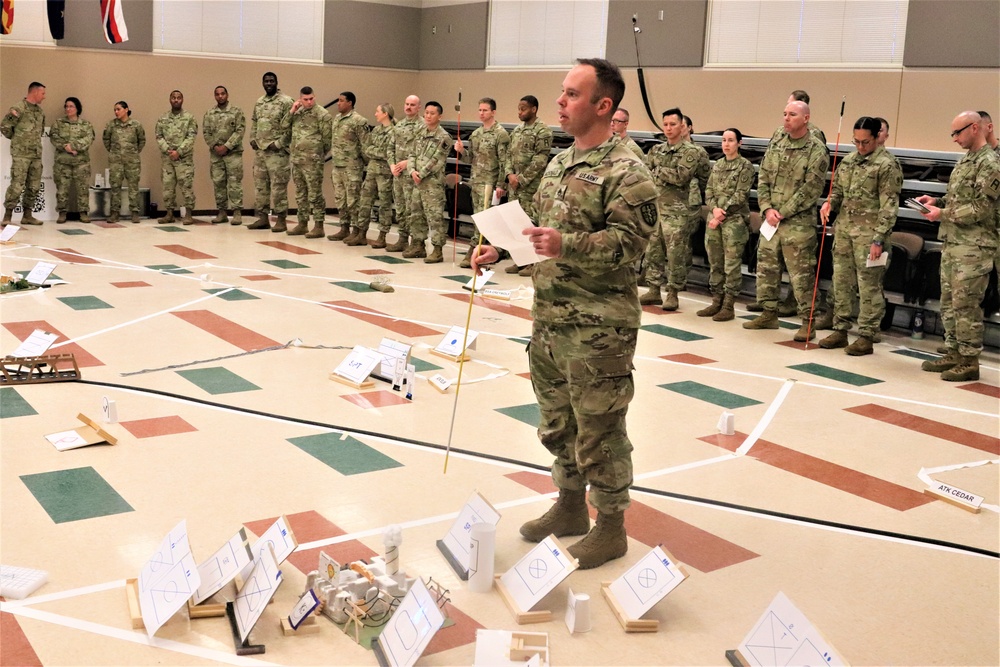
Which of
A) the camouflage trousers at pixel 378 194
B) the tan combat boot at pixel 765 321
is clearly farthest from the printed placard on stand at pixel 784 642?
the camouflage trousers at pixel 378 194

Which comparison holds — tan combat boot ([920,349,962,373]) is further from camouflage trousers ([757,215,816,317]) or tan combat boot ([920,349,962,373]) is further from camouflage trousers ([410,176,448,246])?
camouflage trousers ([410,176,448,246])

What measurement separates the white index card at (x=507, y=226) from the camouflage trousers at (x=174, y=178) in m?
10.4

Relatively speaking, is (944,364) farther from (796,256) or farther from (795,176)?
(795,176)

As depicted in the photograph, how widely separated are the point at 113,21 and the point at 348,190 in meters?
3.50

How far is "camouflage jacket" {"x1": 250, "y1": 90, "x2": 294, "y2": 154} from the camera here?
11.8 metres

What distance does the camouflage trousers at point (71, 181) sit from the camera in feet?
38.9

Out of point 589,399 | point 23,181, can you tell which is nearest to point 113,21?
point 23,181

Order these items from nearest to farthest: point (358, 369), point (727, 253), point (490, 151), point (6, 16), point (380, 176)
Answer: point (358, 369), point (727, 253), point (490, 151), point (380, 176), point (6, 16)

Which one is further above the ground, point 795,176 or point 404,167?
point 795,176

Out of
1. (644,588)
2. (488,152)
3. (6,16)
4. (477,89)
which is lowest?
(644,588)

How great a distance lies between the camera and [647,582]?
2938 mm

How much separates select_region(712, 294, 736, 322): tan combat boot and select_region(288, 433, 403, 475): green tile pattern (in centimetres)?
439

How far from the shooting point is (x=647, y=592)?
9.59 feet

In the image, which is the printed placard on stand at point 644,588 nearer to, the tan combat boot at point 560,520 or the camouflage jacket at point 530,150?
the tan combat boot at point 560,520
